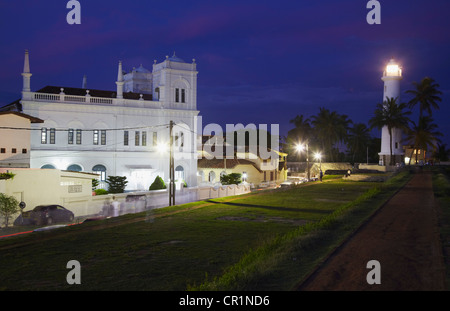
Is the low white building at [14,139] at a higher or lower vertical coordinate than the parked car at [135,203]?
higher

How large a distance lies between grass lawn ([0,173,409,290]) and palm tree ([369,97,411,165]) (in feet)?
169

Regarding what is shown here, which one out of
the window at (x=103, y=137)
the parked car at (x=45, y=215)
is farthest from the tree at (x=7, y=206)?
the window at (x=103, y=137)

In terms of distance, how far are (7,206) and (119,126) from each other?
77.6ft

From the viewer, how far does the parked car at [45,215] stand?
24.0 meters

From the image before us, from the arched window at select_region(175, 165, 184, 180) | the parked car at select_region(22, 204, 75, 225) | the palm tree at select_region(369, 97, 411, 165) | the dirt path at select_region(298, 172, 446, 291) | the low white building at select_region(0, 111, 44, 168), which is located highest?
Answer: the palm tree at select_region(369, 97, 411, 165)

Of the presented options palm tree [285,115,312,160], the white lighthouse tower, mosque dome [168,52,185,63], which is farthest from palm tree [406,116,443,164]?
mosque dome [168,52,185,63]

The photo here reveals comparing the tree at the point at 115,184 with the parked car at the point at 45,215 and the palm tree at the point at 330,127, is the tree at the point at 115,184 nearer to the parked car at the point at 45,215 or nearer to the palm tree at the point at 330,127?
the parked car at the point at 45,215

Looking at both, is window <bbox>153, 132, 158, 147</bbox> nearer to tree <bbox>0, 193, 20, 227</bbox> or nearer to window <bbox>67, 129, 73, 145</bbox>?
window <bbox>67, 129, 73, 145</bbox>

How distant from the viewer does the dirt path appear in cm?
838

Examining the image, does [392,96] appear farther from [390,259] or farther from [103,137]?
[390,259]

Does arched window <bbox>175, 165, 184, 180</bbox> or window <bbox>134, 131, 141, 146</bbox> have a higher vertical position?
window <bbox>134, 131, 141, 146</bbox>

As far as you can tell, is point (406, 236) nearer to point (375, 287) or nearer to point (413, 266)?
point (413, 266)

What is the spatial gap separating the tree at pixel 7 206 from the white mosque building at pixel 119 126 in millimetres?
18238

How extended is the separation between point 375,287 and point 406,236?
5676mm
